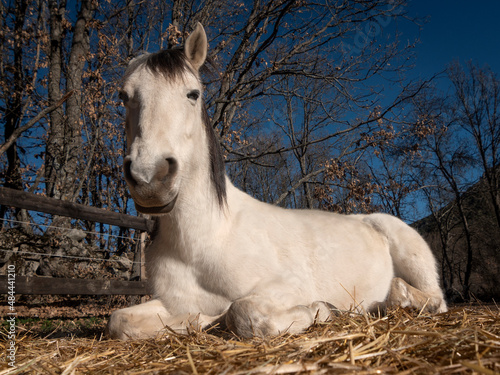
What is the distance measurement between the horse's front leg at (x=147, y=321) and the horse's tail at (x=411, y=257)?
2.14m

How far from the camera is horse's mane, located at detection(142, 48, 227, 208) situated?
7.45 feet

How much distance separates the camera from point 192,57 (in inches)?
106

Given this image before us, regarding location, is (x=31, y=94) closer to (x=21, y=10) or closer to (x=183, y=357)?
(x=21, y=10)

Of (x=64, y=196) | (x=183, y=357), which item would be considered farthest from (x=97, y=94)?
(x=183, y=357)

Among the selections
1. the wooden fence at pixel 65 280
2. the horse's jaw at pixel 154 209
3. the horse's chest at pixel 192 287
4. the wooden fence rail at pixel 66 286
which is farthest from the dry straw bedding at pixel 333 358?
the wooden fence rail at pixel 66 286

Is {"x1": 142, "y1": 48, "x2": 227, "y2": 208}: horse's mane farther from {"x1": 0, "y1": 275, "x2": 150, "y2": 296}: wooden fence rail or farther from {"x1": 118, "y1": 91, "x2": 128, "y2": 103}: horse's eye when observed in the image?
{"x1": 0, "y1": 275, "x2": 150, "y2": 296}: wooden fence rail

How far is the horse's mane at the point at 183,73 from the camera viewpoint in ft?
7.45

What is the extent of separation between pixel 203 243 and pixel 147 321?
624 mm

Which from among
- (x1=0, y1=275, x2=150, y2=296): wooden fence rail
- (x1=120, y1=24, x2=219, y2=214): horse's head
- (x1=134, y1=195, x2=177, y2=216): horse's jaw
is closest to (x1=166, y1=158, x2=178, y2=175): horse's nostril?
(x1=120, y1=24, x2=219, y2=214): horse's head

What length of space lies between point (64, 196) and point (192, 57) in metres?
7.61

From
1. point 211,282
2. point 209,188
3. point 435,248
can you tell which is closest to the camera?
point 211,282

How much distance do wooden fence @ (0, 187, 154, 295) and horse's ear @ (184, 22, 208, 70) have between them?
1.86 metres

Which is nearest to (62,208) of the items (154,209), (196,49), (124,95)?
(124,95)

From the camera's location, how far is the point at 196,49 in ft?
8.76
